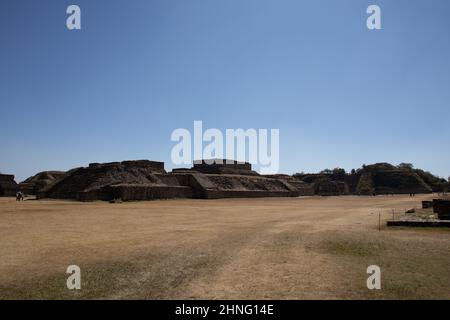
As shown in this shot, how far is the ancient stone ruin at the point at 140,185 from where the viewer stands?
3241 centimetres

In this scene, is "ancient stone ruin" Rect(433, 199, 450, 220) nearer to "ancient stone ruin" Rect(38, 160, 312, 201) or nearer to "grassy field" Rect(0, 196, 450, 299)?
"grassy field" Rect(0, 196, 450, 299)

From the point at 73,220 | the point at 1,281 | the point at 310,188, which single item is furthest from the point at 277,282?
the point at 310,188

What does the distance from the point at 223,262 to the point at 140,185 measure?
26.9 metres

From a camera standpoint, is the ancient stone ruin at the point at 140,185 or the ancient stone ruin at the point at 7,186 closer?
the ancient stone ruin at the point at 140,185

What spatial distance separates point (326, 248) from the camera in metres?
10.2

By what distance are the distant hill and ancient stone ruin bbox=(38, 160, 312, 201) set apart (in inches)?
1157

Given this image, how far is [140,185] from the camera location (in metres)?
34.2

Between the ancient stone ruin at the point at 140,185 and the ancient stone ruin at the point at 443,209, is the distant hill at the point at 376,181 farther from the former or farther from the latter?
the ancient stone ruin at the point at 443,209

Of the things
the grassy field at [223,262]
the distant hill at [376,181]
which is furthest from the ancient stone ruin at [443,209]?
the distant hill at [376,181]

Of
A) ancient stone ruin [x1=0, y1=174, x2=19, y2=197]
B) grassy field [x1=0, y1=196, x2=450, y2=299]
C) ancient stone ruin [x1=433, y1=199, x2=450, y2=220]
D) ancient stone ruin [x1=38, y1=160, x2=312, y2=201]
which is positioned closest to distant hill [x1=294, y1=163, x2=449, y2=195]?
ancient stone ruin [x1=38, y1=160, x2=312, y2=201]

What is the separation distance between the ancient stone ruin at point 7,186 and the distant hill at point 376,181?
185 ft
